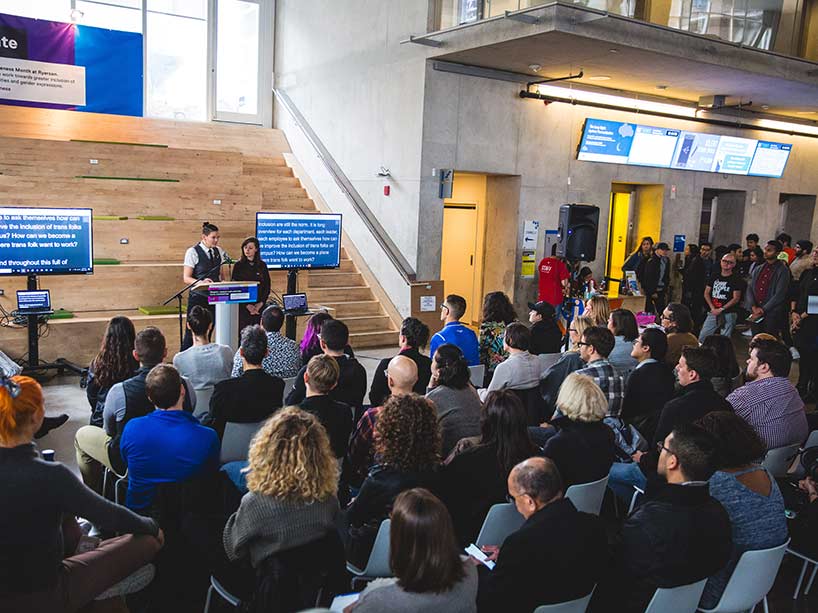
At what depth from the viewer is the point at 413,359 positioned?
5.04 metres

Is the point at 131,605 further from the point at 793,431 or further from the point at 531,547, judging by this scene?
the point at 793,431

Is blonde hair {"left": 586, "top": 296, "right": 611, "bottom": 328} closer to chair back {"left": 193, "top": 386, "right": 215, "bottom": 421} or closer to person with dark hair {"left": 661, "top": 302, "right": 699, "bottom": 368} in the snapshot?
person with dark hair {"left": 661, "top": 302, "right": 699, "bottom": 368}

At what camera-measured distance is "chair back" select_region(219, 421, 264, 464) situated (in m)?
3.99

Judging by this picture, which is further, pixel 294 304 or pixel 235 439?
pixel 294 304

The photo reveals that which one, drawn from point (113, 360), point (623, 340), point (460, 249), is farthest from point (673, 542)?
point (460, 249)

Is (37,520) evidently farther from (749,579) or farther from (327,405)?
(749,579)

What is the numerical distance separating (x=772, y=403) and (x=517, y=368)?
1.58 meters

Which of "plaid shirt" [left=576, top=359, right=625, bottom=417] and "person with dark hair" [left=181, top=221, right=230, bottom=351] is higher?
"person with dark hair" [left=181, top=221, right=230, bottom=351]

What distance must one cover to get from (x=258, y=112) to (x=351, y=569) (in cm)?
1228

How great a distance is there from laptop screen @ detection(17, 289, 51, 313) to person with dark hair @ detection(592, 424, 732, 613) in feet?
18.4

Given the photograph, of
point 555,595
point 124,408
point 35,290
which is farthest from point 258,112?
point 555,595

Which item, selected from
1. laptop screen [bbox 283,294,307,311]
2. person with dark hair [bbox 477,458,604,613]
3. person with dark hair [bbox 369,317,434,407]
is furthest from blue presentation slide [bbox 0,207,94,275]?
person with dark hair [bbox 477,458,604,613]

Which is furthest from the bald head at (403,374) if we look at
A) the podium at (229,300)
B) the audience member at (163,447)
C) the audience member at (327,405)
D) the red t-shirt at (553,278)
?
the red t-shirt at (553,278)

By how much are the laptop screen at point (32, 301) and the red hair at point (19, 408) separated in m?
4.31
